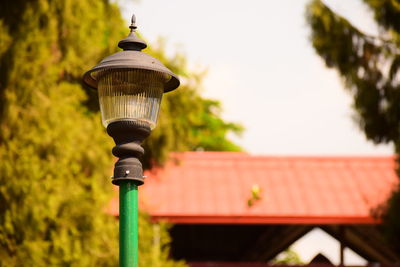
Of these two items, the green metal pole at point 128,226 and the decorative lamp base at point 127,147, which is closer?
the green metal pole at point 128,226

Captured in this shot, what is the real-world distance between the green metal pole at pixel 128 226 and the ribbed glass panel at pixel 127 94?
0.41 m

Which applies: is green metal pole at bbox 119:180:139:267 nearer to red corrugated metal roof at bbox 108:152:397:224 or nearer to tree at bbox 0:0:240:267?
tree at bbox 0:0:240:267

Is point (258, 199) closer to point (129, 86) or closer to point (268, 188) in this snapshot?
point (268, 188)

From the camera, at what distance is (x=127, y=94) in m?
4.77

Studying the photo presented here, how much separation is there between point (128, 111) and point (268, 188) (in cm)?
1141

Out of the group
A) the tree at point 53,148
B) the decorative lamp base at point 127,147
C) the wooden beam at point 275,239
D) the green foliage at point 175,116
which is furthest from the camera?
the wooden beam at point 275,239

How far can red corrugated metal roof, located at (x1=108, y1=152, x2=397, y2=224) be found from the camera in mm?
14648

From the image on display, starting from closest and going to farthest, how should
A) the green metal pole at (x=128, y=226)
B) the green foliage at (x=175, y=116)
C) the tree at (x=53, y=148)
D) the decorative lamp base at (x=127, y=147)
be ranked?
the green metal pole at (x=128, y=226) < the decorative lamp base at (x=127, y=147) < the tree at (x=53, y=148) < the green foliage at (x=175, y=116)

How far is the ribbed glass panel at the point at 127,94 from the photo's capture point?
15.6 ft

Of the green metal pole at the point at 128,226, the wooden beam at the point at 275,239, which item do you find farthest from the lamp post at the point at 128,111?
the wooden beam at the point at 275,239

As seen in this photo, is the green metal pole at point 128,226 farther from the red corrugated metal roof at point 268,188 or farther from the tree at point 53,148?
the red corrugated metal roof at point 268,188

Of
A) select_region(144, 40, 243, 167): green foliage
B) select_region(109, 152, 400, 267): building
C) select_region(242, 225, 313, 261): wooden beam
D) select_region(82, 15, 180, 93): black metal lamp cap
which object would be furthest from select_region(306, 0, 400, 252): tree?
select_region(82, 15, 180, 93): black metal lamp cap

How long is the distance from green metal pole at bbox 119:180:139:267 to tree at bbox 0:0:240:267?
6272mm

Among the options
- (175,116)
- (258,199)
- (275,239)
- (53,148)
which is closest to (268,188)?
(258,199)
